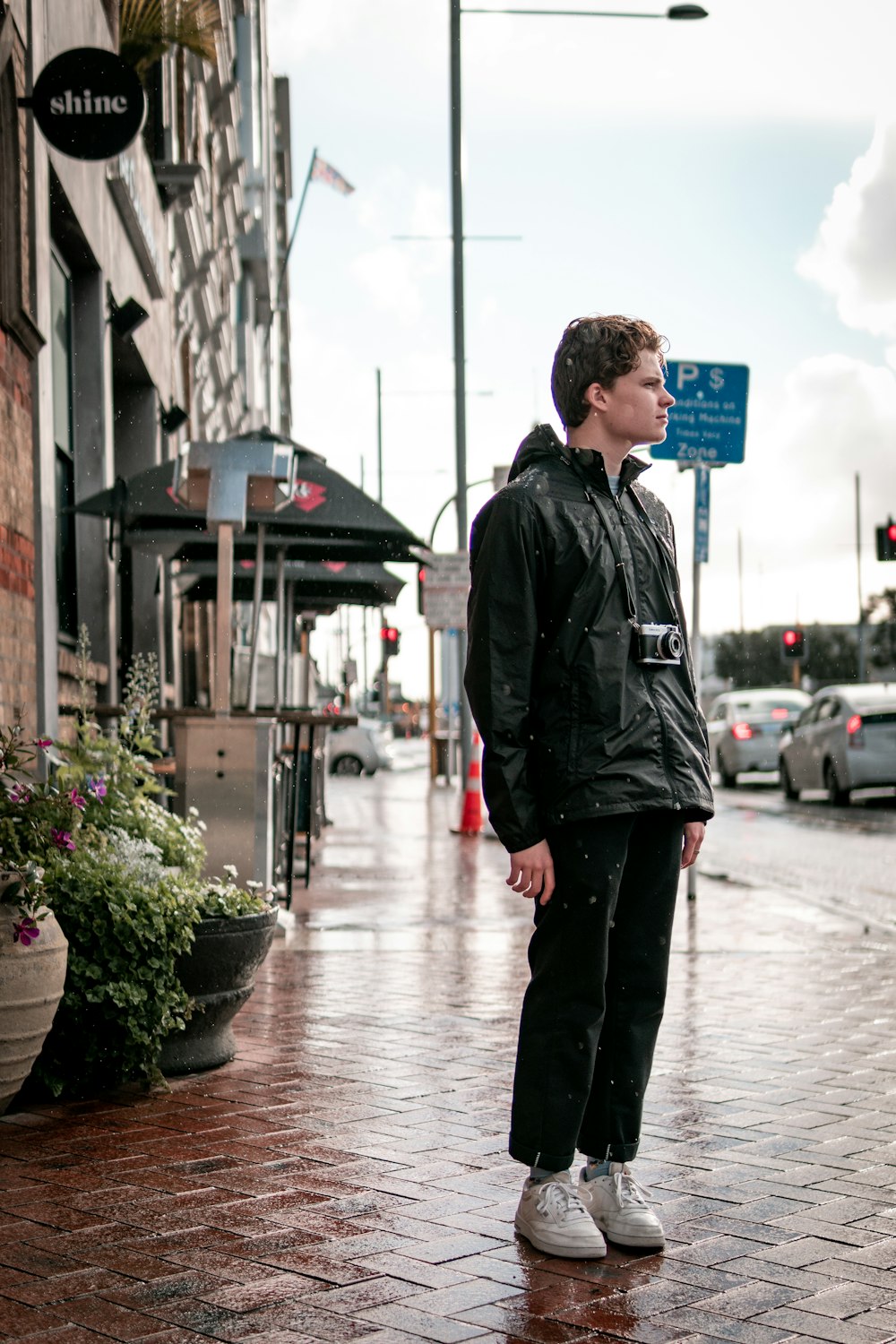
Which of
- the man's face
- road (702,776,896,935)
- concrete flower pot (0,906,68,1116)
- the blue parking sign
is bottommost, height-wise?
road (702,776,896,935)

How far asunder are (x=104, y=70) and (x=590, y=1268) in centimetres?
588

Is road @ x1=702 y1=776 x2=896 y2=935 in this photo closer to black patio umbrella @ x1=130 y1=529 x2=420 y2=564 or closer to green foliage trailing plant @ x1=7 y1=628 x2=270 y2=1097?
black patio umbrella @ x1=130 y1=529 x2=420 y2=564

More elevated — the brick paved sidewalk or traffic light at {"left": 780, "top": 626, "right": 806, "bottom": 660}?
traffic light at {"left": 780, "top": 626, "right": 806, "bottom": 660}

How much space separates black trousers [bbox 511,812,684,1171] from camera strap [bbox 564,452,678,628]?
1.54 ft

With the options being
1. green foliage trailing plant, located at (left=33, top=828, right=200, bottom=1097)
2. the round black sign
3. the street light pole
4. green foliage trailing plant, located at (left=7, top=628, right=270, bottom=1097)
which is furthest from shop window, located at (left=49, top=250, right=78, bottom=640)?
the street light pole

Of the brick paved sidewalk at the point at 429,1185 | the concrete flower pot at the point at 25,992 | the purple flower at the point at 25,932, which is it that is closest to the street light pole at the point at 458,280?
the brick paved sidewalk at the point at 429,1185

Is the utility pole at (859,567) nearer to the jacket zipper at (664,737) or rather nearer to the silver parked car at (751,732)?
the silver parked car at (751,732)

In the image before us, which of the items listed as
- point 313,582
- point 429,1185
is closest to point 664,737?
point 429,1185

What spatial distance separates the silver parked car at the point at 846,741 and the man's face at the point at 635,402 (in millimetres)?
18831

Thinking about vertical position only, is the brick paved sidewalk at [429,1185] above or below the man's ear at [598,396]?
below

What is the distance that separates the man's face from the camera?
150 inches

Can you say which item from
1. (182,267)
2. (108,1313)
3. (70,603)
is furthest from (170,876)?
(182,267)

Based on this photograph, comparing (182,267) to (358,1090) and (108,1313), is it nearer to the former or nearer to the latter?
(358,1090)

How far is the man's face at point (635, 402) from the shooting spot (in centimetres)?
381
